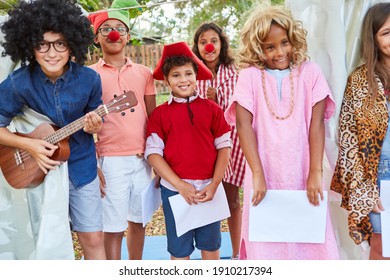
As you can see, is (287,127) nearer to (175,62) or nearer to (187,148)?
(187,148)

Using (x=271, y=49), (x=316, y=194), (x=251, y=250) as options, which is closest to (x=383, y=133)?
(x=316, y=194)

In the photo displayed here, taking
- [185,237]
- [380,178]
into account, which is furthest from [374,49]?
[185,237]

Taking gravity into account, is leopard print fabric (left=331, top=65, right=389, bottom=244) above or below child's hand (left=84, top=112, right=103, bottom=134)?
below

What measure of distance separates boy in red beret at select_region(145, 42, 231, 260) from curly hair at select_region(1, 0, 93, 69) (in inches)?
18.7

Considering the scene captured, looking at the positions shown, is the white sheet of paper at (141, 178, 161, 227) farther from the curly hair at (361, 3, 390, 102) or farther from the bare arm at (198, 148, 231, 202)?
the curly hair at (361, 3, 390, 102)

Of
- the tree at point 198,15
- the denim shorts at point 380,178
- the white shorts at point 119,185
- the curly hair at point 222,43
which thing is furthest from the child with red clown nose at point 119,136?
the tree at point 198,15

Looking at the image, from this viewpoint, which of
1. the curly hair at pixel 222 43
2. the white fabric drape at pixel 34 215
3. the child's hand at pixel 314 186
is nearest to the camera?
the child's hand at pixel 314 186

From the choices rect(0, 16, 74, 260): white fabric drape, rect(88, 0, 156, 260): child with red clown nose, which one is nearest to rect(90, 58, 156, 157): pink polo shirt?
rect(88, 0, 156, 260): child with red clown nose

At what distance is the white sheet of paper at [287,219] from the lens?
6.44ft

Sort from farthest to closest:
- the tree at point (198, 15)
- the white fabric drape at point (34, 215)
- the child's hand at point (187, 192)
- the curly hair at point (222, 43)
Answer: the tree at point (198, 15)
the curly hair at point (222, 43)
the child's hand at point (187, 192)
the white fabric drape at point (34, 215)

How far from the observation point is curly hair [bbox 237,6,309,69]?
1977mm

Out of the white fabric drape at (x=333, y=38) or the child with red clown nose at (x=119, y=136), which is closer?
the white fabric drape at (x=333, y=38)

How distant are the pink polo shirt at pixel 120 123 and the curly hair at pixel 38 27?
1.00 ft

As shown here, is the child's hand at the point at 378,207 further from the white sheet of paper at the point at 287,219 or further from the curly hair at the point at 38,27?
the curly hair at the point at 38,27
